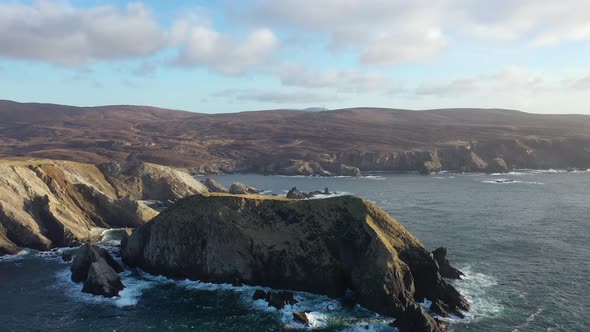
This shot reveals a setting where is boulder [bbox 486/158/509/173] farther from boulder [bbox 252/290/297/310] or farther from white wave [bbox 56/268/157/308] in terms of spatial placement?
white wave [bbox 56/268/157/308]

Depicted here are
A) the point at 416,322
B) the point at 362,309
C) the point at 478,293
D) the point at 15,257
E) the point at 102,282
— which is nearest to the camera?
the point at 416,322

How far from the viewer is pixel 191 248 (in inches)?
2095

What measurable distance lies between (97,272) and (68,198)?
3472 centimetres

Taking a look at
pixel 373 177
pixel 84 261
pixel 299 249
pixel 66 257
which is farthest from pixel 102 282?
pixel 373 177

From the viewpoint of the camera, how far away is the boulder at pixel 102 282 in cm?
4812

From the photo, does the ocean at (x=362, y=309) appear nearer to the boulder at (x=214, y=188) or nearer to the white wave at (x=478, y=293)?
the white wave at (x=478, y=293)

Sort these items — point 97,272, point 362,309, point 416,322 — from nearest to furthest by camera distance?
point 416,322 < point 362,309 < point 97,272

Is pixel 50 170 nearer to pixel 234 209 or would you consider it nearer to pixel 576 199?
pixel 234 209

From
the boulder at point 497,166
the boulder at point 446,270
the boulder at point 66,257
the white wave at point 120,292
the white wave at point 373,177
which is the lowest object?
the white wave at point 120,292

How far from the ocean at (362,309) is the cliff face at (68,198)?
4410mm

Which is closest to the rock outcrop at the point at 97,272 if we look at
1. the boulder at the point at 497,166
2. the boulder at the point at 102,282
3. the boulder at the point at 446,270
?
the boulder at the point at 102,282

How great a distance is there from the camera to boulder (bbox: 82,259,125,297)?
158 ft

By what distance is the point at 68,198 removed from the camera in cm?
7838

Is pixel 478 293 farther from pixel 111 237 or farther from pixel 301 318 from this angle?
pixel 111 237
